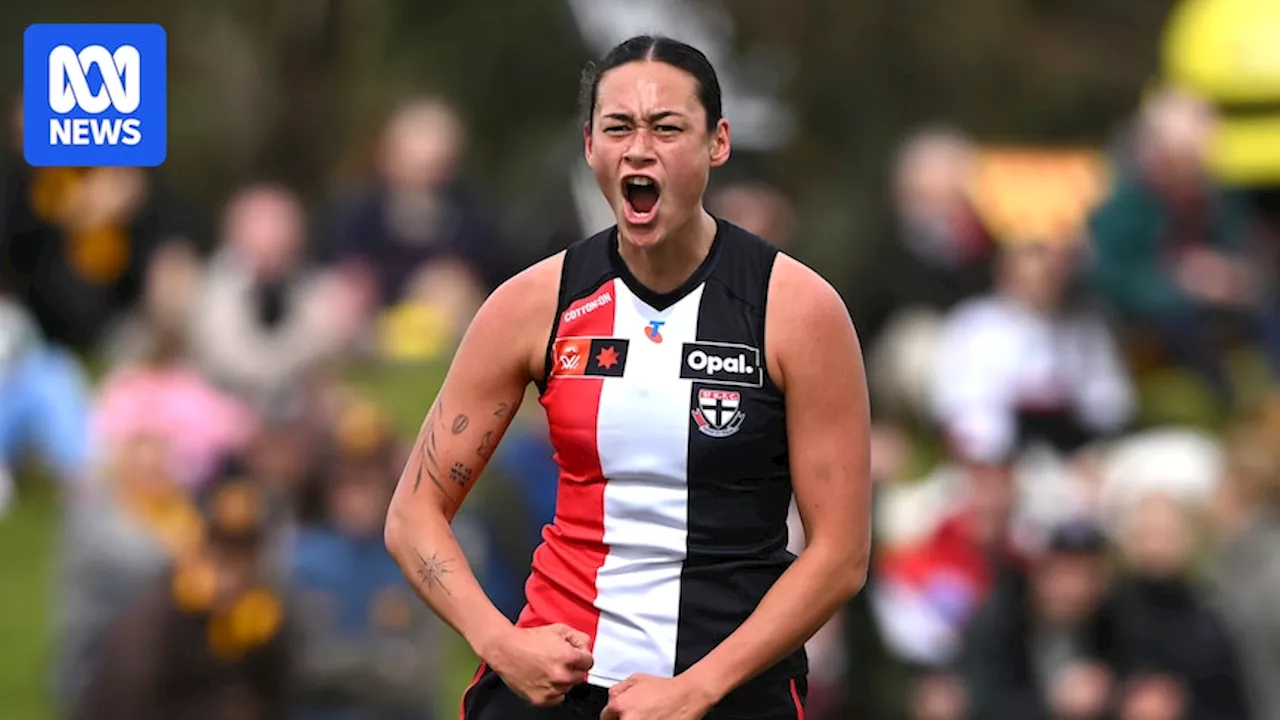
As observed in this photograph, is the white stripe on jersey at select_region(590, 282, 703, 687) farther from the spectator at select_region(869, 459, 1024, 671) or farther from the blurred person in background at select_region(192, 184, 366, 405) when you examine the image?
the blurred person in background at select_region(192, 184, 366, 405)

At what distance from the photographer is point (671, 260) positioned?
5629 millimetres

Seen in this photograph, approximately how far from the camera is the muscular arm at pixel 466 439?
18.5ft

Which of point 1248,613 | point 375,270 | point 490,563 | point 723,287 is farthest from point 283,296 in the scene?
point 723,287

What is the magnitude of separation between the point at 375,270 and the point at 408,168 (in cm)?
58

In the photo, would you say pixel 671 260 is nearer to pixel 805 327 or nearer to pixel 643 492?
pixel 805 327

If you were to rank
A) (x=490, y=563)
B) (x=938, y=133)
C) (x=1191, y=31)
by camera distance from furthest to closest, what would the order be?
(x=1191, y=31) < (x=938, y=133) < (x=490, y=563)

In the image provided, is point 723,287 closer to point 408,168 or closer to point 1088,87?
point 408,168

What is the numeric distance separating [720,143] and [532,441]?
5.67m

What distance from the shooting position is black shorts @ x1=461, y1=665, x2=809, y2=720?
18.4 feet

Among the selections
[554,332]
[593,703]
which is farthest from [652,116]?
[593,703]

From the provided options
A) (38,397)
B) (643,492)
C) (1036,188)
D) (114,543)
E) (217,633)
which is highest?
(1036,188)

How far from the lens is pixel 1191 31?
643 inches

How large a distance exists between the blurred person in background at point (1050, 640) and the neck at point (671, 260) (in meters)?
5.25

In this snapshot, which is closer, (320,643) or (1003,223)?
(320,643)
